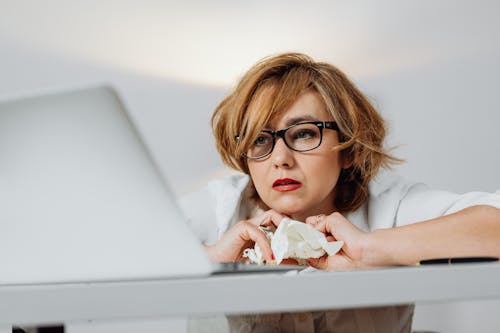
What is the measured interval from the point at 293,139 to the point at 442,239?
0.51m

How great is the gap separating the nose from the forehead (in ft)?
0.19

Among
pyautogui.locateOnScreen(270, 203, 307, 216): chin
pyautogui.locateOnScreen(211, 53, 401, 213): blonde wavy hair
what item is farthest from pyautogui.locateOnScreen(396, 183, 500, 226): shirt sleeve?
pyautogui.locateOnScreen(270, 203, 307, 216): chin

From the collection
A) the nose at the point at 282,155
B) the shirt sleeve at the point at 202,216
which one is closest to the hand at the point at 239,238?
the nose at the point at 282,155

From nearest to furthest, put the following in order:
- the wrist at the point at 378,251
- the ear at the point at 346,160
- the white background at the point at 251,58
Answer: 1. the wrist at the point at 378,251
2. the ear at the point at 346,160
3. the white background at the point at 251,58

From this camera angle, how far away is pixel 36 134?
0.49 m

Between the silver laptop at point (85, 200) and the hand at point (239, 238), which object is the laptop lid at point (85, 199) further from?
the hand at point (239, 238)

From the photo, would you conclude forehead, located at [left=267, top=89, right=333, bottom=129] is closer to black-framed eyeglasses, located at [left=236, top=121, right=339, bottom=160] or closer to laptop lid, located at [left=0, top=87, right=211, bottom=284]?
black-framed eyeglasses, located at [left=236, top=121, right=339, bottom=160]

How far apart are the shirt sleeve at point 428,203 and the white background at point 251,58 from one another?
82 cm

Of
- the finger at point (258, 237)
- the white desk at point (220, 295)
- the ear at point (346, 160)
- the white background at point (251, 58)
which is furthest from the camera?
the white background at point (251, 58)

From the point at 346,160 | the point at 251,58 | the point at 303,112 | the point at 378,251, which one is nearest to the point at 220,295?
the point at 378,251

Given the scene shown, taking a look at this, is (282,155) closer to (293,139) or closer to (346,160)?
(293,139)

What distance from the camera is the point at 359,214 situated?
166cm

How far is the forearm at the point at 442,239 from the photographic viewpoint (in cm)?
95

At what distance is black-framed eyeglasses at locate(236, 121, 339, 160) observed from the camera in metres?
1.44
